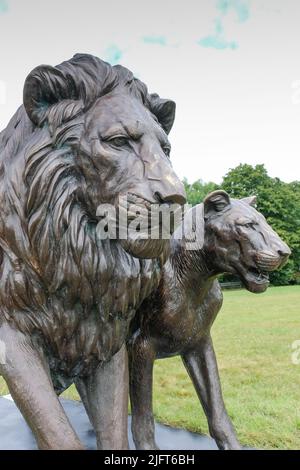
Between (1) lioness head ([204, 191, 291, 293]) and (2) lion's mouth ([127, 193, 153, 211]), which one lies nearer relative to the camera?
(2) lion's mouth ([127, 193, 153, 211])

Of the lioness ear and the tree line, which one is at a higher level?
the lioness ear

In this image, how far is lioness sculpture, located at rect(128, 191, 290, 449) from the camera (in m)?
2.18

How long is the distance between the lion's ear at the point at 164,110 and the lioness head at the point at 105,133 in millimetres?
73

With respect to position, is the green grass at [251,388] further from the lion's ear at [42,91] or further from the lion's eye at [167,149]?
the lion's ear at [42,91]

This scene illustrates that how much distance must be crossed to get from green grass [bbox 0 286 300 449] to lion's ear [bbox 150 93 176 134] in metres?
2.26

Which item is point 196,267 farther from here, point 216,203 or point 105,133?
point 105,133

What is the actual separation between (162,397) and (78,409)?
1496 millimetres

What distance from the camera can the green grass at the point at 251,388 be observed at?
3.40 m

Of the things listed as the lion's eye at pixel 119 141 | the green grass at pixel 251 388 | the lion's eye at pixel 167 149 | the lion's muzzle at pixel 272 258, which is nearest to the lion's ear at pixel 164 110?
the lion's eye at pixel 167 149

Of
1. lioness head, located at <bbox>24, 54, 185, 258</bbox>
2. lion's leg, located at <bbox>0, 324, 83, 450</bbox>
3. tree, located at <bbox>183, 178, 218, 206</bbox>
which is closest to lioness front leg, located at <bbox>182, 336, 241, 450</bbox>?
lion's leg, located at <bbox>0, 324, 83, 450</bbox>

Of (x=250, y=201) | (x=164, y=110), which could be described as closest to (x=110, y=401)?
(x=164, y=110)

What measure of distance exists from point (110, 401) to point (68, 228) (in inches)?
27.8

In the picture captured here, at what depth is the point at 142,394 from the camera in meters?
2.25

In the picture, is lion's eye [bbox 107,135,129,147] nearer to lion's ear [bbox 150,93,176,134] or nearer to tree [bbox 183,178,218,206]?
lion's ear [bbox 150,93,176,134]
